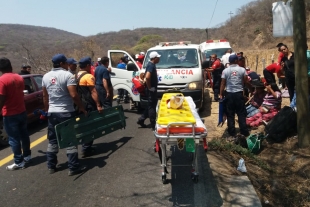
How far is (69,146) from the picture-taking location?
5.19 m

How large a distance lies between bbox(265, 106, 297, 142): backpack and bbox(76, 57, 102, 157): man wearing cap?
3.54 meters

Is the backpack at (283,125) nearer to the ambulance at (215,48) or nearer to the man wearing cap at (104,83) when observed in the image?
the man wearing cap at (104,83)

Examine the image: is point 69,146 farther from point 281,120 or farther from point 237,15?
point 237,15

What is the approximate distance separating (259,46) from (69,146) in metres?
34.0

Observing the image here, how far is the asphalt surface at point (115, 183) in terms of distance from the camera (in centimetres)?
423

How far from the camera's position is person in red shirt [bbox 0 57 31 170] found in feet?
17.7

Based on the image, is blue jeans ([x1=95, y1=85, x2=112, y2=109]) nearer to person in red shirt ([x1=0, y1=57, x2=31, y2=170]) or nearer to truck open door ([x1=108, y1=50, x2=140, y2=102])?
truck open door ([x1=108, y1=50, x2=140, y2=102])

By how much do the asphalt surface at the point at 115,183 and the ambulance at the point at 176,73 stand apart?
8.27ft

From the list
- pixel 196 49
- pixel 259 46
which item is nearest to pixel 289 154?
pixel 196 49

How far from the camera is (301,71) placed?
5.65 meters

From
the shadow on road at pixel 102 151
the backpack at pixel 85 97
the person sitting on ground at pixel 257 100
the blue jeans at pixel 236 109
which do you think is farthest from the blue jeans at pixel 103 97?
the person sitting on ground at pixel 257 100

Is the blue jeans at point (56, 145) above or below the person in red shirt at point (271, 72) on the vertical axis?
below

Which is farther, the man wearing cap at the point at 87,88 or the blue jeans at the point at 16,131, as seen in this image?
the man wearing cap at the point at 87,88

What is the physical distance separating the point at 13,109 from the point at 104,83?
88.4 inches
